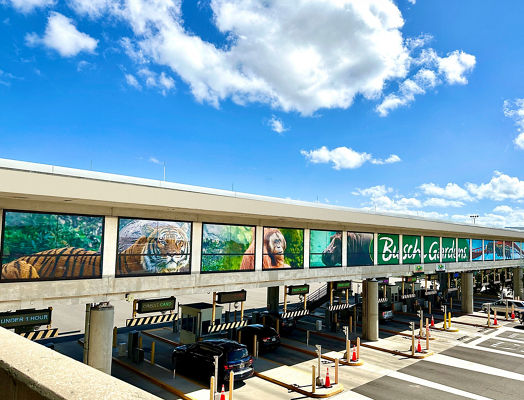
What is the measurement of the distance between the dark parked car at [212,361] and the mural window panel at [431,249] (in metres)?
18.8

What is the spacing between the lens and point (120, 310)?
34.7 m

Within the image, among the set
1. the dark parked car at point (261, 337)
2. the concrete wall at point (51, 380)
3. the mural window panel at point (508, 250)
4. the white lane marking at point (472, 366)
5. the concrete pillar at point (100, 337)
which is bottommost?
the white lane marking at point (472, 366)

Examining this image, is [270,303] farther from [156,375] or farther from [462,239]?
[462,239]

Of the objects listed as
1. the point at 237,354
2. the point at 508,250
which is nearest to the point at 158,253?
the point at 237,354

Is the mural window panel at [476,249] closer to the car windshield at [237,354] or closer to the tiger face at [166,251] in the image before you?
the car windshield at [237,354]

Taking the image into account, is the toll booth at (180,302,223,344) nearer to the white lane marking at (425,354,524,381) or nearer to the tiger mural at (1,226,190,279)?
the tiger mural at (1,226,190,279)

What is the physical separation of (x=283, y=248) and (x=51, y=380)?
54.0ft

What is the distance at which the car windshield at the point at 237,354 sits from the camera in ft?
50.1

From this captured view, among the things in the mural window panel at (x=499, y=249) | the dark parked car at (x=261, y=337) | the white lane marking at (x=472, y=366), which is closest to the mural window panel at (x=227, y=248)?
the dark parked car at (x=261, y=337)

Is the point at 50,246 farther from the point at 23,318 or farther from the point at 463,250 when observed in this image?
the point at 463,250

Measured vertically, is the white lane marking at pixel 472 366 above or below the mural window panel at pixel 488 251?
below

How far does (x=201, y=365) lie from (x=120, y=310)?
21519 mm

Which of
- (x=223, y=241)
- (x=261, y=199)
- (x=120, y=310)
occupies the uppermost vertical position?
(x=261, y=199)

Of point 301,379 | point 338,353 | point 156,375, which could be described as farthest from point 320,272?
point 156,375
